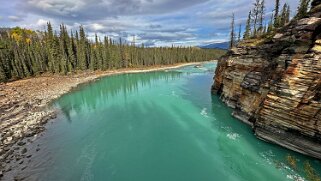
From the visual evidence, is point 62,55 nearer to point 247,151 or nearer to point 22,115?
point 22,115

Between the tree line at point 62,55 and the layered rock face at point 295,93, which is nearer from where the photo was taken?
the layered rock face at point 295,93

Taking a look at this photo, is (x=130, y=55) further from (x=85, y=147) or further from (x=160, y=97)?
(x=85, y=147)

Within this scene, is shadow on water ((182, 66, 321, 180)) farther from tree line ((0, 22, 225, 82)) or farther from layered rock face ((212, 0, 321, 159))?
tree line ((0, 22, 225, 82))

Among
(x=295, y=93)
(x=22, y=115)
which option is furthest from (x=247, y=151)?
(x=22, y=115)

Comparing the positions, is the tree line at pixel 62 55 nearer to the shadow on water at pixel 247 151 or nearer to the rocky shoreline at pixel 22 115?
the rocky shoreline at pixel 22 115

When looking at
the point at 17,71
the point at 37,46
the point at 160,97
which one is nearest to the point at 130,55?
the point at 37,46

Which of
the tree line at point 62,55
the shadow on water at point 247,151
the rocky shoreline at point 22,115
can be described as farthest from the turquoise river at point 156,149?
the tree line at point 62,55

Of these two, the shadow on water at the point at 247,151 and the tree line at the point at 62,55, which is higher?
the tree line at the point at 62,55
